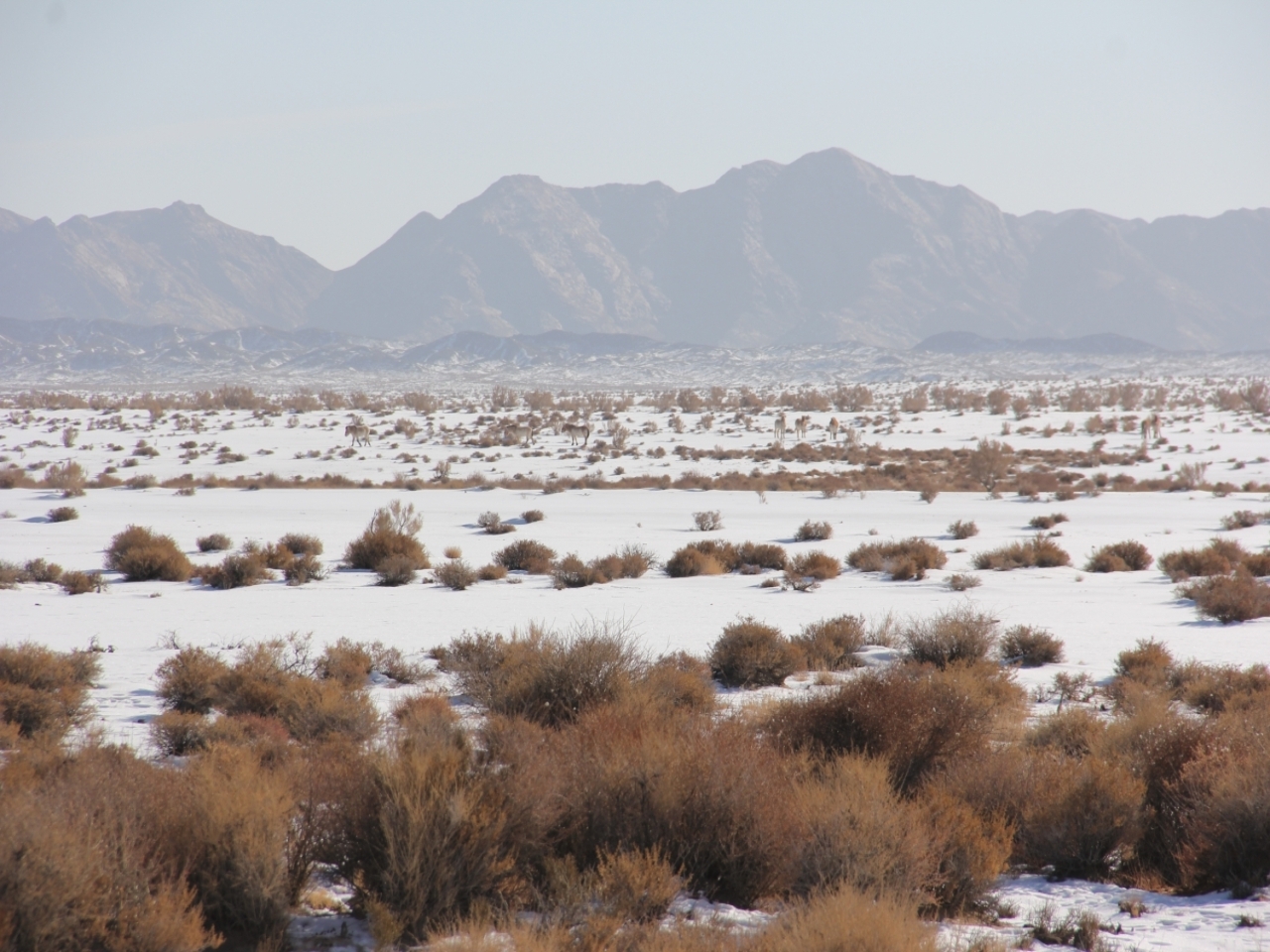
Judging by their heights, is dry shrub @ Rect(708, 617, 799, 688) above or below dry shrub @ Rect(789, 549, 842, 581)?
above

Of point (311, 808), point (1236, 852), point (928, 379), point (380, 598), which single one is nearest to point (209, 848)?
point (311, 808)

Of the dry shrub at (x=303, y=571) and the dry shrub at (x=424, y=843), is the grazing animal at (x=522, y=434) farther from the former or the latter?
the dry shrub at (x=424, y=843)

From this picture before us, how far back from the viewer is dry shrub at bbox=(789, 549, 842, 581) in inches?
649

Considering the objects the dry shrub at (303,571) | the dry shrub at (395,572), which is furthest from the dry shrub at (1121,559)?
the dry shrub at (303,571)

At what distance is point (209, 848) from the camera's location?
14.0ft

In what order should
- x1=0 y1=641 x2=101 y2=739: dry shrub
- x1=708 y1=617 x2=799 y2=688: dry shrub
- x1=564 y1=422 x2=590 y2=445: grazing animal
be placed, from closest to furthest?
x1=0 y1=641 x2=101 y2=739: dry shrub
x1=708 y1=617 x2=799 y2=688: dry shrub
x1=564 y1=422 x2=590 y2=445: grazing animal

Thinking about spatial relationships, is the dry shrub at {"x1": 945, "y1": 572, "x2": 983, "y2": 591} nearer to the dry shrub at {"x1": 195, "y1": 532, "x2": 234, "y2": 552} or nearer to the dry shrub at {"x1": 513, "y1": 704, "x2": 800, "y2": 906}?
the dry shrub at {"x1": 513, "y1": 704, "x2": 800, "y2": 906}

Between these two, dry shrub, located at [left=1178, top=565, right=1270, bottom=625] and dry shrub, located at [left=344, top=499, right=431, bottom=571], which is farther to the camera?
dry shrub, located at [left=344, top=499, right=431, bottom=571]

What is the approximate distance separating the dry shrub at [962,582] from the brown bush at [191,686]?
1104 cm

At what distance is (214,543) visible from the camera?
18.7 metres

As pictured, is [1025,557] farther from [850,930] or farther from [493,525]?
[850,930]

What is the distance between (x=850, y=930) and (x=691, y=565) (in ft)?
43.4

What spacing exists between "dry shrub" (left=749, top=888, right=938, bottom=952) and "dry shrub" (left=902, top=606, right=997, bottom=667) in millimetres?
6528

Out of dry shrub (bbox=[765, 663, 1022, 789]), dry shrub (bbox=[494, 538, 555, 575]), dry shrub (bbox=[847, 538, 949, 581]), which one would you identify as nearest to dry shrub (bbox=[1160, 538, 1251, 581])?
dry shrub (bbox=[847, 538, 949, 581])
